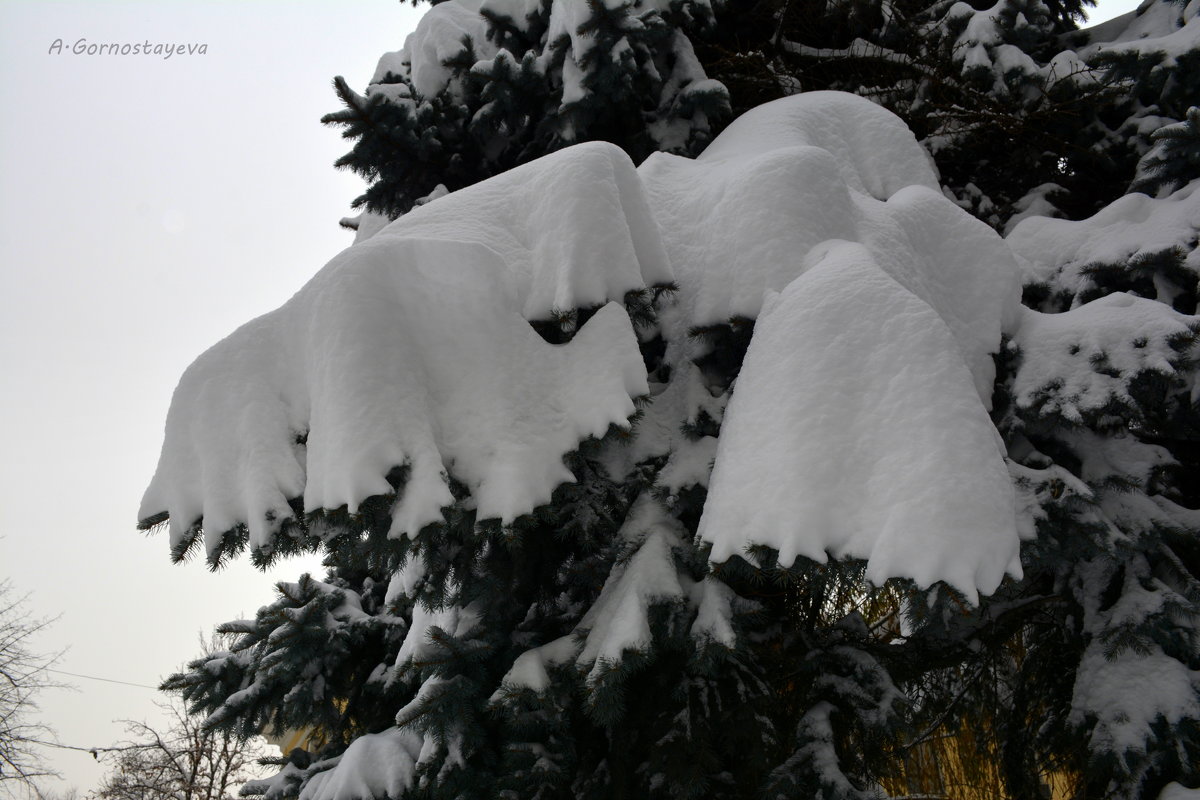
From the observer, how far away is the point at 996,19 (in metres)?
4.64

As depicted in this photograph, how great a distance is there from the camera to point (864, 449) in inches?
76.4

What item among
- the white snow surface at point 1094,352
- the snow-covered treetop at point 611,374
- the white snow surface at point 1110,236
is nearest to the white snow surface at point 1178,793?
the white snow surface at point 1094,352

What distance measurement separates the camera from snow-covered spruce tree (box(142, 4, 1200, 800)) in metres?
2.01

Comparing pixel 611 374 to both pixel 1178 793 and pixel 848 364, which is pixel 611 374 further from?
pixel 1178 793

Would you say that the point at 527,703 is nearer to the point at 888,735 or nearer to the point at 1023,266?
the point at 888,735

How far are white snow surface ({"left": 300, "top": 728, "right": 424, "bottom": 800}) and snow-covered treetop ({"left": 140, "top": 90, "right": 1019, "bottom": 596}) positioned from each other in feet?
3.56

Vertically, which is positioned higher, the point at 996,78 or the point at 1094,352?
the point at 996,78

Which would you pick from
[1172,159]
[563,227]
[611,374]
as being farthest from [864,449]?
[1172,159]

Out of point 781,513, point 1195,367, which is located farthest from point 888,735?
point 1195,367

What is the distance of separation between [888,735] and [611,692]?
1.04 meters

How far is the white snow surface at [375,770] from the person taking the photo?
2686 millimetres

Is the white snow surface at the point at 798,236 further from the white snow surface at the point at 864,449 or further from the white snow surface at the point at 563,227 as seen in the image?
the white snow surface at the point at 864,449

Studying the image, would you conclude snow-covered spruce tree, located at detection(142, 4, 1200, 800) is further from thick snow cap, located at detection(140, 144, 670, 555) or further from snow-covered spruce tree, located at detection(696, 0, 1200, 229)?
snow-covered spruce tree, located at detection(696, 0, 1200, 229)

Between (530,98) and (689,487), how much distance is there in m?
2.93
